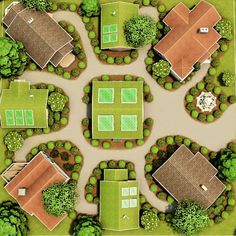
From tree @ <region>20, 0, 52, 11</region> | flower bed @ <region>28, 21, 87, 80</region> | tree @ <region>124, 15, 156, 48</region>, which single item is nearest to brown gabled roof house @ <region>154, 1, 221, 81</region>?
tree @ <region>124, 15, 156, 48</region>

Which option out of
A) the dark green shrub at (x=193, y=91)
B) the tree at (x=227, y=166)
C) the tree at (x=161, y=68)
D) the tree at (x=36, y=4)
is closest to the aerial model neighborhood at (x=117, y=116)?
the tree at (x=227, y=166)

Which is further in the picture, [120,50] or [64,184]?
[120,50]

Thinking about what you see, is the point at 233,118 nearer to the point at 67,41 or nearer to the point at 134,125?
the point at 134,125

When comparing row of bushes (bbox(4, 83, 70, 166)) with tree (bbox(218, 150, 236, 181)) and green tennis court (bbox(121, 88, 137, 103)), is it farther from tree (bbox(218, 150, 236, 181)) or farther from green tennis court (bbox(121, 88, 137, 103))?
tree (bbox(218, 150, 236, 181))

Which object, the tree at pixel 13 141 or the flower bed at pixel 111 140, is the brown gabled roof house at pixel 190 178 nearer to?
the flower bed at pixel 111 140

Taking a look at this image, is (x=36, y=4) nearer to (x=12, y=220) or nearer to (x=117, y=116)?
(x=117, y=116)

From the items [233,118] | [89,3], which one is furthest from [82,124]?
[233,118]
